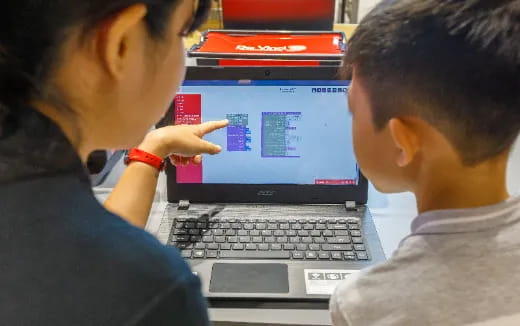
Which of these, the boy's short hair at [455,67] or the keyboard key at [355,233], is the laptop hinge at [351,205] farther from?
the boy's short hair at [455,67]

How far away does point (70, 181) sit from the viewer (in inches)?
19.4

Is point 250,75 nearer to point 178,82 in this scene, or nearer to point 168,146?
→ point 168,146

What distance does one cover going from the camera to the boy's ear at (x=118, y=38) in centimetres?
48

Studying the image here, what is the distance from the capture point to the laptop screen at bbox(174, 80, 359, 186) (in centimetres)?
114

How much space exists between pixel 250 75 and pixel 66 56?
659 mm

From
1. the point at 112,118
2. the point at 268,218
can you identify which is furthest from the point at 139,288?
the point at 268,218

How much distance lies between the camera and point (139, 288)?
0.49 meters

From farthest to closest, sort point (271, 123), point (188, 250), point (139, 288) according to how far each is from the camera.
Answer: point (271, 123)
point (188, 250)
point (139, 288)

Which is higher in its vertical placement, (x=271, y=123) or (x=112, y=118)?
(x=112, y=118)

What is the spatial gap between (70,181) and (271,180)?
28.7 inches

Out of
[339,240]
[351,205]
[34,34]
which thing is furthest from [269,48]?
[34,34]

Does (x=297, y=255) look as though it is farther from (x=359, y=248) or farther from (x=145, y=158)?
(x=145, y=158)

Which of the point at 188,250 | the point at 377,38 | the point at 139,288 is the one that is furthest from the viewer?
the point at 188,250

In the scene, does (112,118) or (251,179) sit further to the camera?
(251,179)
